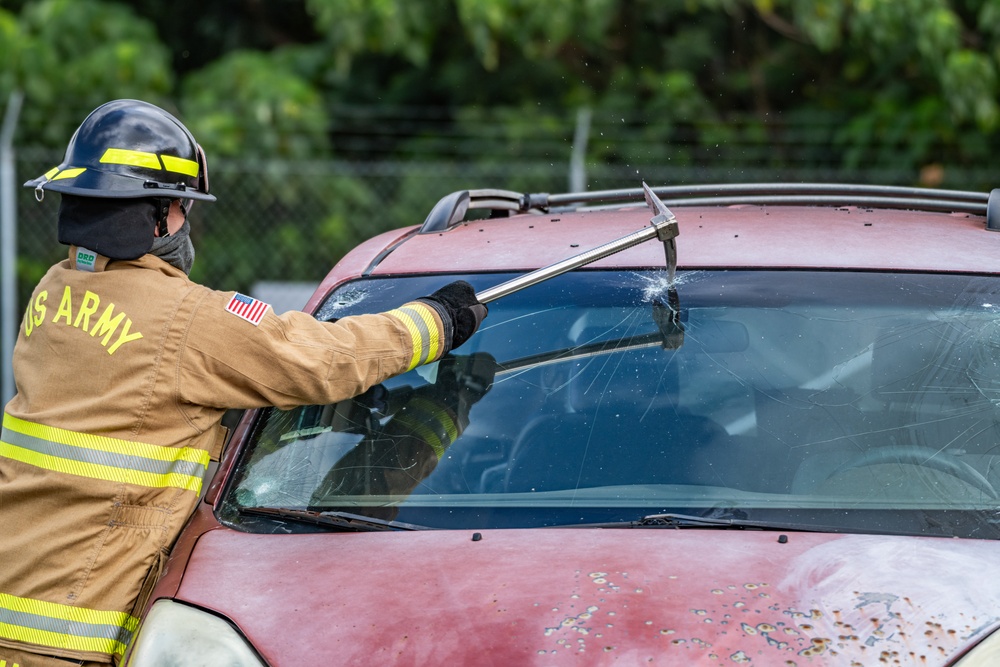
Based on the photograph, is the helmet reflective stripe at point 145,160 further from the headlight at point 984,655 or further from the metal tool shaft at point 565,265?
the headlight at point 984,655

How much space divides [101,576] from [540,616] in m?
0.95

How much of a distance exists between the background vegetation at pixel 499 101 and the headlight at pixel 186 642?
5.85 m

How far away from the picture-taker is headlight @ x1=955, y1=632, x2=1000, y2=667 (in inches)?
78.4

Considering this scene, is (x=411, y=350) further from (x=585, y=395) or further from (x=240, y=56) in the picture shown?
(x=240, y=56)

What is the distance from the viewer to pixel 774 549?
2279 mm

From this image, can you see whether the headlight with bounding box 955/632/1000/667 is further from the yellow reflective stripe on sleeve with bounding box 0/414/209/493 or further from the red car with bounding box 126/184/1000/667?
the yellow reflective stripe on sleeve with bounding box 0/414/209/493

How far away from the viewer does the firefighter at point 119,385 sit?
2514mm

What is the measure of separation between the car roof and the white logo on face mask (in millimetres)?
644

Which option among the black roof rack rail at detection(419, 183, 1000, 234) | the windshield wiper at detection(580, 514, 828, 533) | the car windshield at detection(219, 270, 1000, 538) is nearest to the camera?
the windshield wiper at detection(580, 514, 828, 533)

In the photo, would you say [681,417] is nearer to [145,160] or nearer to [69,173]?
[145,160]

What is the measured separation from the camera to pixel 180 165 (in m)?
2.73

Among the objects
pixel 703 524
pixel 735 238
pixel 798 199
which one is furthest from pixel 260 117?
pixel 703 524

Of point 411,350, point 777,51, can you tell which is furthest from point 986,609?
point 777,51

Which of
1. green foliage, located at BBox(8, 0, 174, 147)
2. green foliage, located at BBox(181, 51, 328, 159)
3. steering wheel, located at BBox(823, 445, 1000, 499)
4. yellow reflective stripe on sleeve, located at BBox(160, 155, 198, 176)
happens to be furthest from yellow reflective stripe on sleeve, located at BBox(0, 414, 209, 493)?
green foliage, located at BBox(8, 0, 174, 147)
